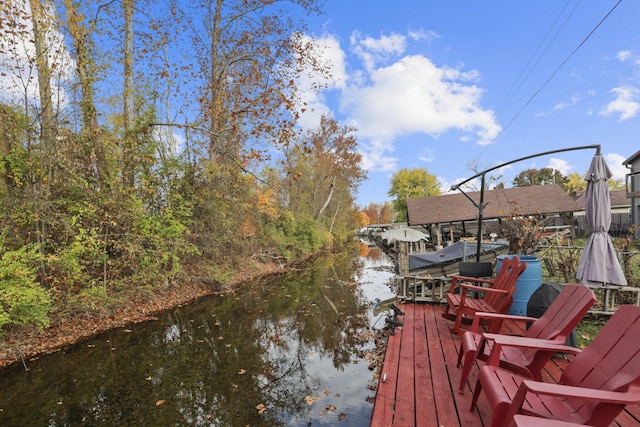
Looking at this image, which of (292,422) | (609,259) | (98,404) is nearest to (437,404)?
(292,422)

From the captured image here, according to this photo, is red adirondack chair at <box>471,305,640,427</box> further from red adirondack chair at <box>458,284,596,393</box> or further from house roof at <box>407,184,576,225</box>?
house roof at <box>407,184,576,225</box>

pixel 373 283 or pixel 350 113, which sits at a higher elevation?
pixel 350 113

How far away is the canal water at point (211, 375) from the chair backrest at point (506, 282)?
2.28m

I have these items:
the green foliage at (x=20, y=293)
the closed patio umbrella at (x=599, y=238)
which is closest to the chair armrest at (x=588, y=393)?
the closed patio umbrella at (x=599, y=238)

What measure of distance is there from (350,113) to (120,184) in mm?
24866

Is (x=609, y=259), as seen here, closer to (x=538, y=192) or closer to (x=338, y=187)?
(x=538, y=192)

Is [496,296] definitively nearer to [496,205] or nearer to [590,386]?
[590,386]

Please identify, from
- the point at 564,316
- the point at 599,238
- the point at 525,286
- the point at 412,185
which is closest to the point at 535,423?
the point at 564,316

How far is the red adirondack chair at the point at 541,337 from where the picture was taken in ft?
9.21

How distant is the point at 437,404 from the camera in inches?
128

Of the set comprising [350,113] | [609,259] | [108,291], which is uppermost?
[350,113]

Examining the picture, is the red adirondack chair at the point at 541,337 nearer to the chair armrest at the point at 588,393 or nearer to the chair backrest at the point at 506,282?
the chair armrest at the point at 588,393

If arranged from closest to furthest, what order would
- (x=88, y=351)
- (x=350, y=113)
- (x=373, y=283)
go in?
(x=88, y=351)
(x=373, y=283)
(x=350, y=113)

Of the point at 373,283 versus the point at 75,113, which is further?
the point at 373,283
